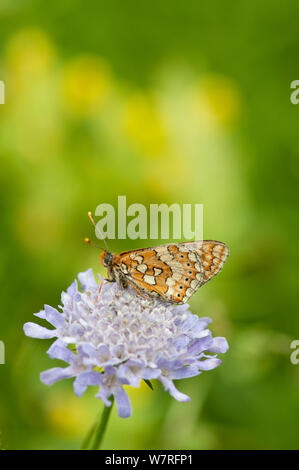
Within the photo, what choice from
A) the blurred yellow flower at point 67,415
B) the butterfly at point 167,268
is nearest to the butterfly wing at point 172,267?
the butterfly at point 167,268

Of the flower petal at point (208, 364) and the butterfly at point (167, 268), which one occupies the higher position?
the butterfly at point (167, 268)

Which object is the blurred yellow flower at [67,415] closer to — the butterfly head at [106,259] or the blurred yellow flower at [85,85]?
the butterfly head at [106,259]

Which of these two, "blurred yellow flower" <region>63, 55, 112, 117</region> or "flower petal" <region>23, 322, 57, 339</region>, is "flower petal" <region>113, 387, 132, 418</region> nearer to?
"flower petal" <region>23, 322, 57, 339</region>

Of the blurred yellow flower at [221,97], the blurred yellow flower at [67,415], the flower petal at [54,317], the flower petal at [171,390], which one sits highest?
the blurred yellow flower at [221,97]

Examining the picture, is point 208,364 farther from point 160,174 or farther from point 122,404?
point 160,174

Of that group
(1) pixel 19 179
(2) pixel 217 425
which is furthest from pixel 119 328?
(1) pixel 19 179
